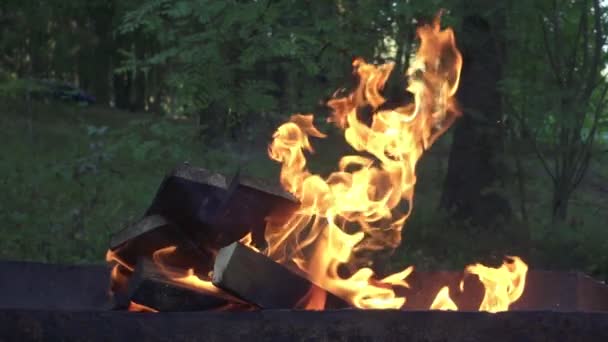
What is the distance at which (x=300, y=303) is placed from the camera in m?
4.01

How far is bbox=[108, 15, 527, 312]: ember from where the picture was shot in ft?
12.7

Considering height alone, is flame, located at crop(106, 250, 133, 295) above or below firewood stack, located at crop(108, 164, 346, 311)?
below

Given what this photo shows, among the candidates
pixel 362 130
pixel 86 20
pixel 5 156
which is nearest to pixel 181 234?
pixel 362 130

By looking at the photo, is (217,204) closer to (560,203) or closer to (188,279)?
(188,279)

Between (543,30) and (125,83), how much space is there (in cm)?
2317

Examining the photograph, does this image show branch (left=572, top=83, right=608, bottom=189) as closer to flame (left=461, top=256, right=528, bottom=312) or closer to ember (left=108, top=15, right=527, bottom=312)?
ember (left=108, top=15, right=527, bottom=312)

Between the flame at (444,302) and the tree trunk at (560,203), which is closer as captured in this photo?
the flame at (444,302)

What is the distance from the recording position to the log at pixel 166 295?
375 centimetres

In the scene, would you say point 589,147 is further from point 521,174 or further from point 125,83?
point 125,83

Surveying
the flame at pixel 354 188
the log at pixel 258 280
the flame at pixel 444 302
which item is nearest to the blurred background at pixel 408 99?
the flame at pixel 354 188

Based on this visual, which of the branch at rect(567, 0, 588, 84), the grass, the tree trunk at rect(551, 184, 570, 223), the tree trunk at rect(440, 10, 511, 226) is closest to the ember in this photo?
the grass

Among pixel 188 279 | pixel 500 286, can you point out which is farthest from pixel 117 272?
pixel 500 286

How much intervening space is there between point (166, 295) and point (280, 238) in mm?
929

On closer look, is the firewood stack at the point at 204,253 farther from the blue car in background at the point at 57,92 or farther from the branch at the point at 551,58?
the blue car in background at the point at 57,92
